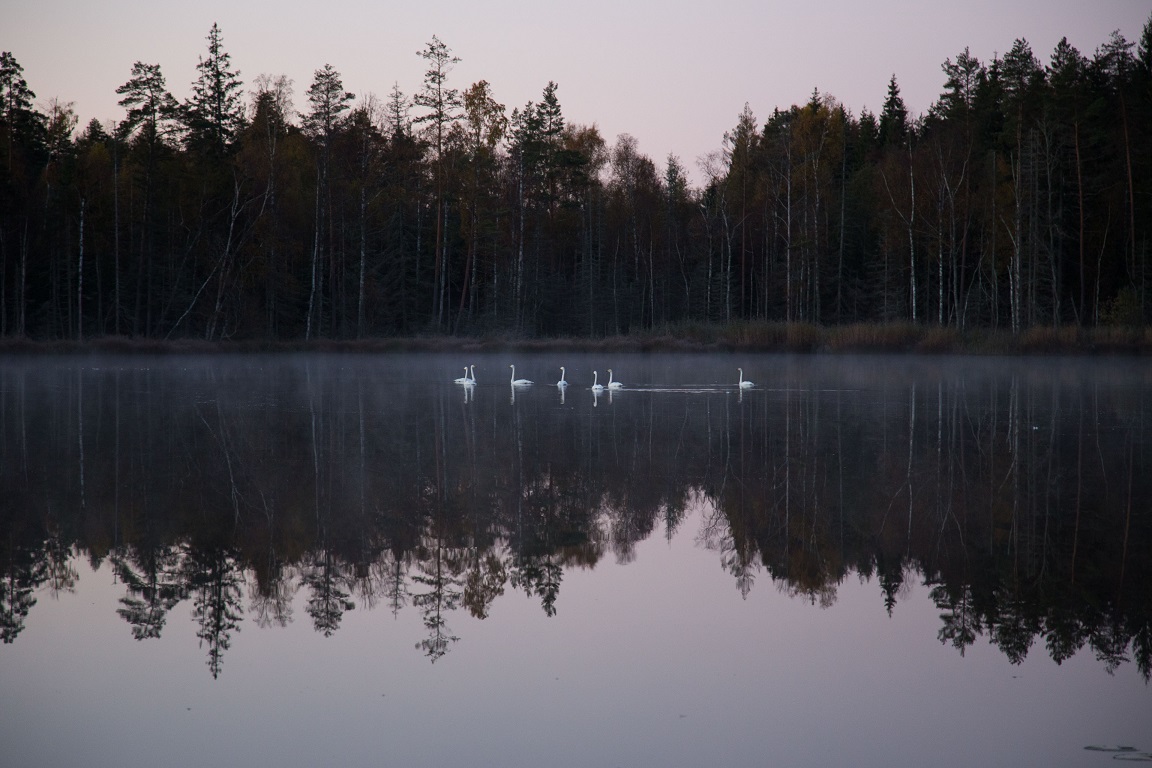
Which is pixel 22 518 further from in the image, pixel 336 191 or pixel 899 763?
pixel 336 191

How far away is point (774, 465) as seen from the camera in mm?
10062

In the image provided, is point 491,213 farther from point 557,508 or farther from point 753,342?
point 557,508

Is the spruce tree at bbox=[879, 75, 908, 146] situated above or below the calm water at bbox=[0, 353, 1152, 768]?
above

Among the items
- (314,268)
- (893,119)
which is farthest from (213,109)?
(893,119)

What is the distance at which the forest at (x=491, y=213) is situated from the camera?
37906mm

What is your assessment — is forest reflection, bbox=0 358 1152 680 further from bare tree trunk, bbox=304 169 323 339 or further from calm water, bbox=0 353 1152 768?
bare tree trunk, bbox=304 169 323 339

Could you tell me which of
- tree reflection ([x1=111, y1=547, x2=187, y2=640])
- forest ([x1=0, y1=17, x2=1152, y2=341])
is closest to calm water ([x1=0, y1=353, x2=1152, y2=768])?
tree reflection ([x1=111, y1=547, x2=187, y2=640])

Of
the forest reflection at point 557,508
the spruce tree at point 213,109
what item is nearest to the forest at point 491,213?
the spruce tree at point 213,109

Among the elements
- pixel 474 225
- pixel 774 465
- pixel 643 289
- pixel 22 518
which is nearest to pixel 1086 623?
pixel 774 465

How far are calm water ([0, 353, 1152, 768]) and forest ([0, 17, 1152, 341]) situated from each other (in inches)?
1128

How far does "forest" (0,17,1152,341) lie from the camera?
3791cm

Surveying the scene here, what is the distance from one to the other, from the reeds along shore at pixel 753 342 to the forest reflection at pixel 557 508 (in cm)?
1926

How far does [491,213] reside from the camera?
42781 millimetres

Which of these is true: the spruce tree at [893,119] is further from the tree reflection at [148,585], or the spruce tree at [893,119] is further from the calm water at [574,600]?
the tree reflection at [148,585]
